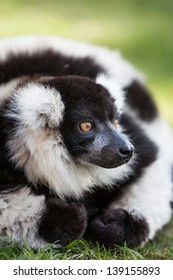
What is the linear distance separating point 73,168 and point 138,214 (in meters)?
0.84

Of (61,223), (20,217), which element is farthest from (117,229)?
(20,217)

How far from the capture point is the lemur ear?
5.25 meters

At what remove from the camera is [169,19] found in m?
13.5

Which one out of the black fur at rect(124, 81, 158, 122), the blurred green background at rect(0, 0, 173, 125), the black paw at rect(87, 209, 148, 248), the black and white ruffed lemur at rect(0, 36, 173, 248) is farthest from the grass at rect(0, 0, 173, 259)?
the black paw at rect(87, 209, 148, 248)

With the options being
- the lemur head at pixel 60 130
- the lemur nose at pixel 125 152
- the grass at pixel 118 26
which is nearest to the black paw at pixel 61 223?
the lemur head at pixel 60 130

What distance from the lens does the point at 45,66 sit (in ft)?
21.7

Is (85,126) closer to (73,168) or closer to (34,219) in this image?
(73,168)

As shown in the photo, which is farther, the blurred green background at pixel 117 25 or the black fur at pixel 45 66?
the blurred green background at pixel 117 25

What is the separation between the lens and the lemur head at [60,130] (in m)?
5.26

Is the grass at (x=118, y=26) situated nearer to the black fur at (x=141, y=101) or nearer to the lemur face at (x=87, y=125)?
the black fur at (x=141, y=101)

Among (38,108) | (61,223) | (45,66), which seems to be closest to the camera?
(38,108)

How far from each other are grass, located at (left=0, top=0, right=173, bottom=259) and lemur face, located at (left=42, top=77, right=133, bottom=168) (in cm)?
570

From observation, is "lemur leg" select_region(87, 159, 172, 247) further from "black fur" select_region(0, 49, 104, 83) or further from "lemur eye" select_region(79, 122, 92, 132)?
"black fur" select_region(0, 49, 104, 83)
